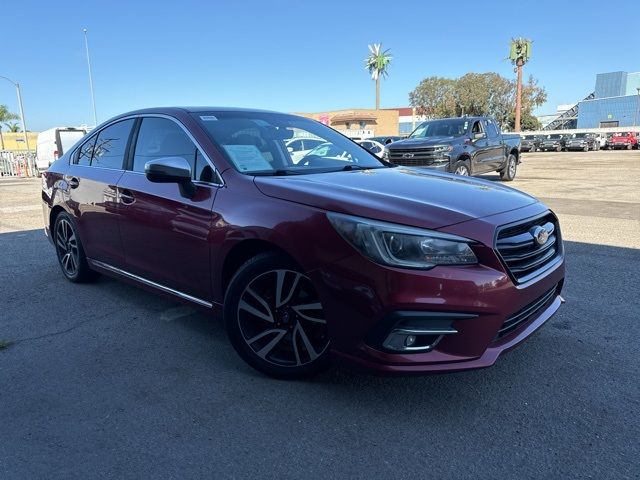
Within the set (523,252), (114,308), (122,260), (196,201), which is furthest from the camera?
(114,308)

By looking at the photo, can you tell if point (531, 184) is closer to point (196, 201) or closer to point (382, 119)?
point (196, 201)

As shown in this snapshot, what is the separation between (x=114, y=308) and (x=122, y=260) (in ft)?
1.78

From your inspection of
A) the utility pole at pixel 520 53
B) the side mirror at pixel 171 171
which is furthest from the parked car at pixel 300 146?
the utility pole at pixel 520 53

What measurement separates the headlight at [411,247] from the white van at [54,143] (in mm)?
21931

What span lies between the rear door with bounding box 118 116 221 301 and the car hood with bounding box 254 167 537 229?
0.51 meters

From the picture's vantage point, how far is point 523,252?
272 centimetres

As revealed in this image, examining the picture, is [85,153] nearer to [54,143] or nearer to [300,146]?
[300,146]

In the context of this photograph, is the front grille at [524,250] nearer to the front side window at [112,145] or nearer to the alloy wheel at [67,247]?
the front side window at [112,145]

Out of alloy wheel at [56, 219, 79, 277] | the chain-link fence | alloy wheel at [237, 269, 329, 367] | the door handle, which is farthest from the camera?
the chain-link fence

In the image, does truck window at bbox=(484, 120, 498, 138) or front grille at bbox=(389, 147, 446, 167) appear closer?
front grille at bbox=(389, 147, 446, 167)

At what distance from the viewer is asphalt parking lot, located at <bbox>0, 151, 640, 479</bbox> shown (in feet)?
7.50

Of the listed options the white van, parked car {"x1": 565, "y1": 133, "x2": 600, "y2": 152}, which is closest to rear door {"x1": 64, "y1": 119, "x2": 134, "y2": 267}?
the white van

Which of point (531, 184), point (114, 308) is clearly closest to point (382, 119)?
point (531, 184)

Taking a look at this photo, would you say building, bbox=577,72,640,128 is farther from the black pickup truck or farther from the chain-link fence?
the chain-link fence
